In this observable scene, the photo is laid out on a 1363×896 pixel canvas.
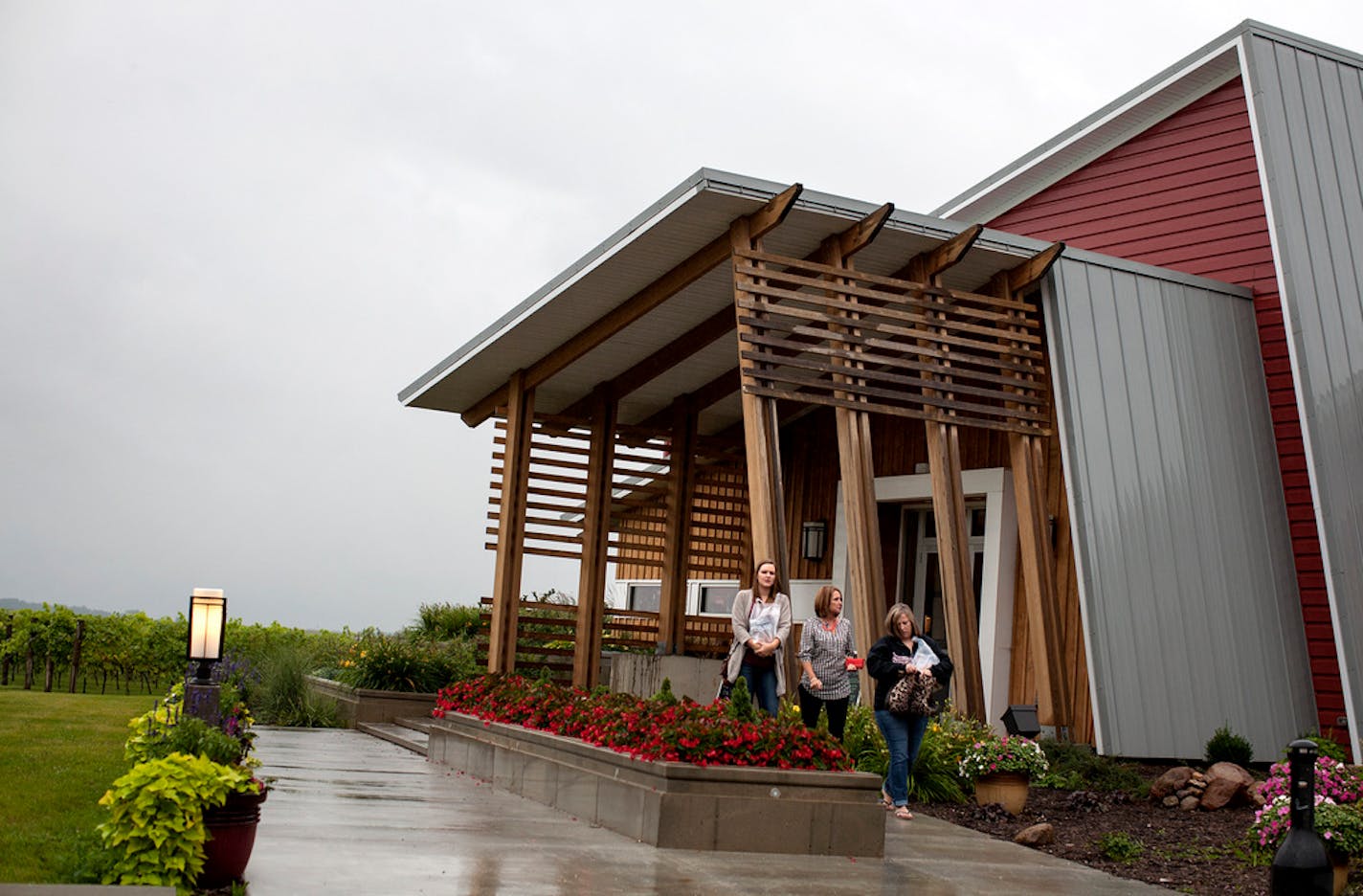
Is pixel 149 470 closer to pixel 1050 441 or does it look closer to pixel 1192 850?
pixel 1050 441

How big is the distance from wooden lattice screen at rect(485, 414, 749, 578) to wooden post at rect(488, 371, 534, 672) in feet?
1.89

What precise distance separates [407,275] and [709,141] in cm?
2992

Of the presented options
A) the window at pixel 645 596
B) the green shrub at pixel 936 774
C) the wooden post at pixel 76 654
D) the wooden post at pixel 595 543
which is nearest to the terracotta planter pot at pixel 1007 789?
the green shrub at pixel 936 774

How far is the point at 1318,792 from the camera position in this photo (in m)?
7.85

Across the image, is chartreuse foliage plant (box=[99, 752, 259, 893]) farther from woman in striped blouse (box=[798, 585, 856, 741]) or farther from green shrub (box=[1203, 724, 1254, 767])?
green shrub (box=[1203, 724, 1254, 767])

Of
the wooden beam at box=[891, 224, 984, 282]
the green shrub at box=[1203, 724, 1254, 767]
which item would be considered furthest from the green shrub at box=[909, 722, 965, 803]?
the wooden beam at box=[891, 224, 984, 282]

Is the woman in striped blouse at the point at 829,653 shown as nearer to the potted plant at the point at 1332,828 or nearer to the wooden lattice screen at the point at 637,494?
the potted plant at the point at 1332,828

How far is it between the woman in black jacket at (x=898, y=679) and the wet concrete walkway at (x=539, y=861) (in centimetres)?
31

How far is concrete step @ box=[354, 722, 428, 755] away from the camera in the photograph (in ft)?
46.4

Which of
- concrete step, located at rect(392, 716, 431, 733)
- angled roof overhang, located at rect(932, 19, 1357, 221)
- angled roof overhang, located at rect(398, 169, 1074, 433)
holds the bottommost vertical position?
concrete step, located at rect(392, 716, 431, 733)

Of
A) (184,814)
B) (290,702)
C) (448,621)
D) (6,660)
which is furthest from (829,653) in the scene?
(6,660)

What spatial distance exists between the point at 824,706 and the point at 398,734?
708cm

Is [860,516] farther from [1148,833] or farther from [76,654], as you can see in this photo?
[76,654]

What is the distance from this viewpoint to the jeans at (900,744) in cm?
905
